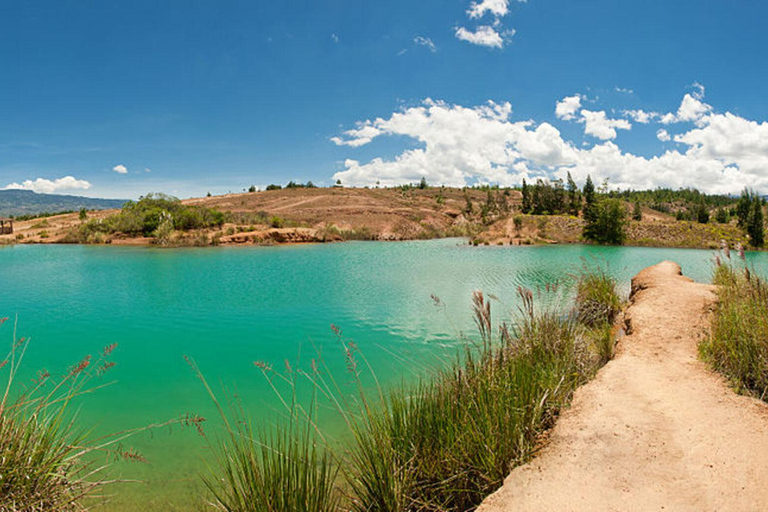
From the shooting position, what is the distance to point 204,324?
9.75 m

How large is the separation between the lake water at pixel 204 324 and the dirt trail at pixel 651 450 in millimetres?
3122

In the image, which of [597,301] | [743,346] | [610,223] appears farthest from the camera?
[610,223]

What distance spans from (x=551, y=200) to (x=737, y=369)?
56185 mm

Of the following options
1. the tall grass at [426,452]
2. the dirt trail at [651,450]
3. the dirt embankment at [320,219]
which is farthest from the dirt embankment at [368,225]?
the tall grass at [426,452]

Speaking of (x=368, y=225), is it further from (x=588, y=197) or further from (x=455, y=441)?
(x=455, y=441)

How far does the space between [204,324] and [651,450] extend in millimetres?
9445

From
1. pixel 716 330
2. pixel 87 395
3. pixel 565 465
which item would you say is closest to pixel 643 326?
pixel 716 330

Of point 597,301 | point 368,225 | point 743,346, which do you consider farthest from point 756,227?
point 743,346

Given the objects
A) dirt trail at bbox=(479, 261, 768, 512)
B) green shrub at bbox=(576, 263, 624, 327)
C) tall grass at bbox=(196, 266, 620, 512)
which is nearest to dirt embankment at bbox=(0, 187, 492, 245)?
green shrub at bbox=(576, 263, 624, 327)

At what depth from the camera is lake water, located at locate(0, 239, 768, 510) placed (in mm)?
5168

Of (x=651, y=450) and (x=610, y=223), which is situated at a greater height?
(x=610, y=223)

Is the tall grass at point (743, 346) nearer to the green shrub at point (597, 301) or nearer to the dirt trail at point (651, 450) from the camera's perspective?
the dirt trail at point (651, 450)

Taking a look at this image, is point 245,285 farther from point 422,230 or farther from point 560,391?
point 422,230

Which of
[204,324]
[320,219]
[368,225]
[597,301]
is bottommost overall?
[204,324]
